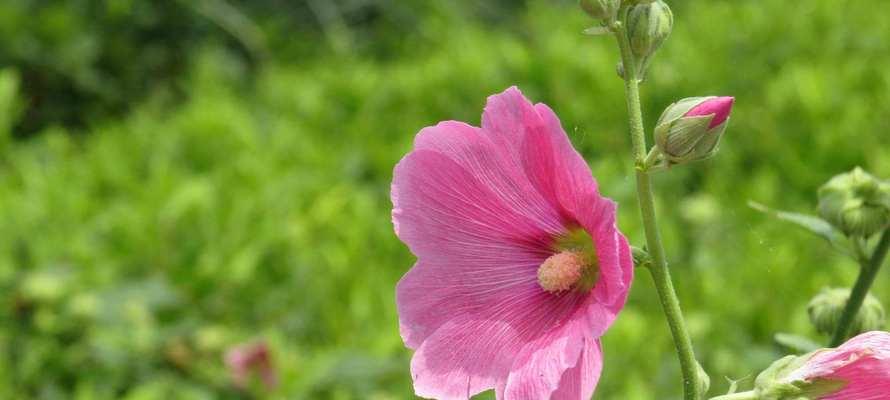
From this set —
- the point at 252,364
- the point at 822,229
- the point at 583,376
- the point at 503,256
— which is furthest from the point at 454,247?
the point at 252,364

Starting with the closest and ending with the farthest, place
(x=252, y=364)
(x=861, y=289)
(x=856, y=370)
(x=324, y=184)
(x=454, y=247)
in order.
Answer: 1. (x=856, y=370)
2. (x=454, y=247)
3. (x=861, y=289)
4. (x=252, y=364)
5. (x=324, y=184)

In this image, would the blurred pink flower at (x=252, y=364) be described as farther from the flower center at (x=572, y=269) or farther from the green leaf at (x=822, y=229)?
the flower center at (x=572, y=269)

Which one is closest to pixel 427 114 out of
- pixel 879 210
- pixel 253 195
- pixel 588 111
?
pixel 588 111

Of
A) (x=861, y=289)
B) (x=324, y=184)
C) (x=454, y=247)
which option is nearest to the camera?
(x=454, y=247)

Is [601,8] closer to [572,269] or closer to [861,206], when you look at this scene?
[572,269]

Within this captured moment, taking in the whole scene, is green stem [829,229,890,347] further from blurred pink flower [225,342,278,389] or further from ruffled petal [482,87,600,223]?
blurred pink flower [225,342,278,389]

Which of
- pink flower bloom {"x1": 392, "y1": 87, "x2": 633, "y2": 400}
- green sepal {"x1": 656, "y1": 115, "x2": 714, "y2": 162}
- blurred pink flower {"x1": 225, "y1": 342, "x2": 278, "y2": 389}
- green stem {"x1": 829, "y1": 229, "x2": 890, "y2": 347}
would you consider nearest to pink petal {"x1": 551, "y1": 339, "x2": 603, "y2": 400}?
pink flower bloom {"x1": 392, "y1": 87, "x2": 633, "y2": 400}
